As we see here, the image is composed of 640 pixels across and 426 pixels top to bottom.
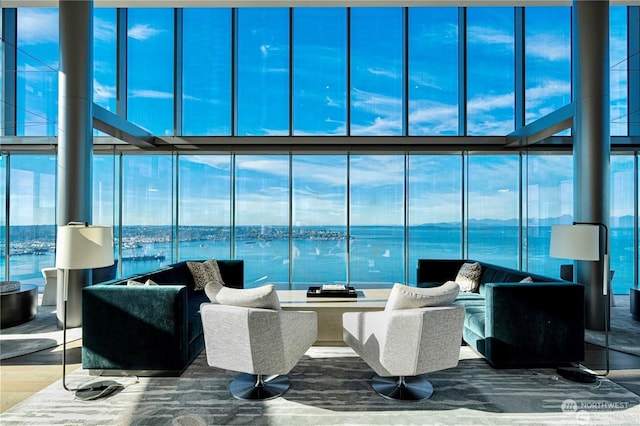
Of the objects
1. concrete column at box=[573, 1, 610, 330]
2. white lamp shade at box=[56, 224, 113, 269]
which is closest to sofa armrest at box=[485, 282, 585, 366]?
concrete column at box=[573, 1, 610, 330]

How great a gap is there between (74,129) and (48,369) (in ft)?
9.65

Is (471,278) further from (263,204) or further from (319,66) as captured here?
(319,66)

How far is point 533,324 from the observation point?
3.26m

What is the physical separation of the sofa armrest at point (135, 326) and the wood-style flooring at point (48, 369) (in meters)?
0.52

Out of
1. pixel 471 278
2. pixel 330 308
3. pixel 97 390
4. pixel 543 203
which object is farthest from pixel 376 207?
pixel 97 390

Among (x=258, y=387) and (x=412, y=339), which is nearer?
(x=412, y=339)

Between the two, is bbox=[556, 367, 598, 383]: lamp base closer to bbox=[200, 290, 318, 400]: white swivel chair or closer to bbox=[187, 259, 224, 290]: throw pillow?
bbox=[200, 290, 318, 400]: white swivel chair

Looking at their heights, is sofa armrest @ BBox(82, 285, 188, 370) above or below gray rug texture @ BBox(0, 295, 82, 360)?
above

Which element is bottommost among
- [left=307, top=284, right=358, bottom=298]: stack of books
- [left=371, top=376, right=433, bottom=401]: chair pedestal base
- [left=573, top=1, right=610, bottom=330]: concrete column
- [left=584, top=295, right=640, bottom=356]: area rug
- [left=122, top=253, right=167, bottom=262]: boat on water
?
[left=584, top=295, right=640, bottom=356]: area rug

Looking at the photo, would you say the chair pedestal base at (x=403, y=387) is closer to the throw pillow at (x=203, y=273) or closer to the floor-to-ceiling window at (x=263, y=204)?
the throw pillow at (x=203, y=273)

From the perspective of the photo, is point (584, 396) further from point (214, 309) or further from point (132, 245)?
point (132, 245)

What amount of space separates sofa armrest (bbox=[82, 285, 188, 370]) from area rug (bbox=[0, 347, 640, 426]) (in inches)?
7.8

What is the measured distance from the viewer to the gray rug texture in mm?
3809

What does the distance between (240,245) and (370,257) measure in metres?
2.59
